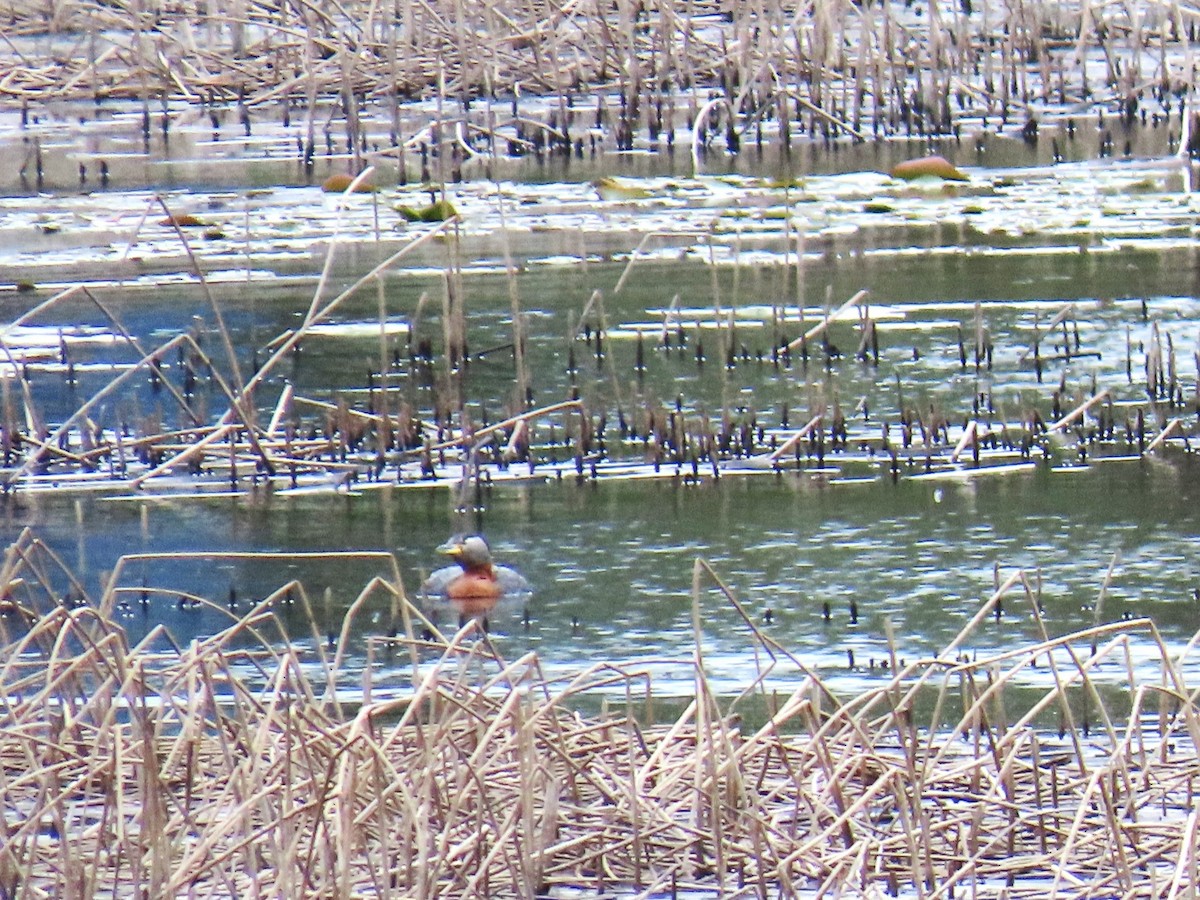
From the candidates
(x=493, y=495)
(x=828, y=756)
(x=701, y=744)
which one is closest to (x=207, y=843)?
(x=701, y=744)

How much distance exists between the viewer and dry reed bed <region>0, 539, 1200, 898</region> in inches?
150

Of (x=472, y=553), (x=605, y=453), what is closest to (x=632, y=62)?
(x=605, y=453)

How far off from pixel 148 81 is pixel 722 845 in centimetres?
1186

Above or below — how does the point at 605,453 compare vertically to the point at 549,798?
below

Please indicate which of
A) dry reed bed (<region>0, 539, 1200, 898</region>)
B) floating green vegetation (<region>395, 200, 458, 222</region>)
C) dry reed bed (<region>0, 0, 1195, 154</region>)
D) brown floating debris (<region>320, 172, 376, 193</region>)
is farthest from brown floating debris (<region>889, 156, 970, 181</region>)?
dry reed bed (<region>0, 539, 1200, 898</region>)

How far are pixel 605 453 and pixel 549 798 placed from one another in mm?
3337

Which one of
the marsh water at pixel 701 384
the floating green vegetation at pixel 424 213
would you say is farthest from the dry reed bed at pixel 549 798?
the floating green vegetation at pixel 424 213

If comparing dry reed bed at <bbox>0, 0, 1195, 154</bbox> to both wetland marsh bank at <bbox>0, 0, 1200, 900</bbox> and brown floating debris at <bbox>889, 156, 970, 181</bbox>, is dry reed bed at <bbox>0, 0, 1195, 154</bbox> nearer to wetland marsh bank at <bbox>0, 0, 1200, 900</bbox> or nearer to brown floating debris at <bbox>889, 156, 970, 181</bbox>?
wetland marsh bank at <bbox>0, 0, 1200, 900</bbox>

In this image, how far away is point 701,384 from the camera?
8094 millimetres

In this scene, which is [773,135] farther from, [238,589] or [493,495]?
[238,589]

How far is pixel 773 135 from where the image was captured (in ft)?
45.1

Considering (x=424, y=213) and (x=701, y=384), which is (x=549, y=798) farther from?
(x=424, y=213)

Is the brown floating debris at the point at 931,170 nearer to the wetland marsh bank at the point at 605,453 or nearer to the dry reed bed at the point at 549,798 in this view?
the wetland marsh bank at the point at 605,453

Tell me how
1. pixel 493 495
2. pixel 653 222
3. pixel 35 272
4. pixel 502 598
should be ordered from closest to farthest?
pixel 502 598, pixel 493 495, pixel 35 272, pixel 653 222
